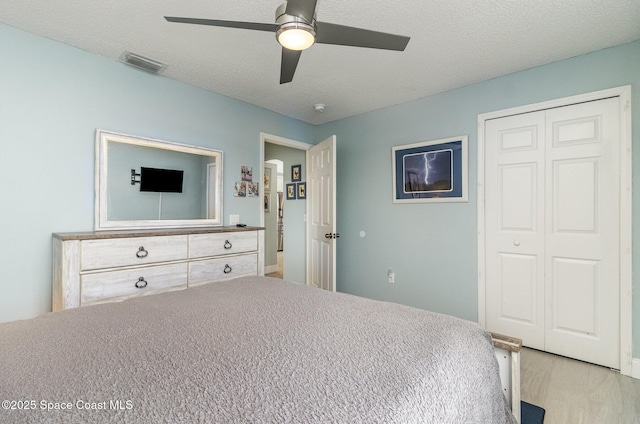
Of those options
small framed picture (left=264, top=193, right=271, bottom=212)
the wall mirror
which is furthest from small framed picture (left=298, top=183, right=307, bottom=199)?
the wall mirror

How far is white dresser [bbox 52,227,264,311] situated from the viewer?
192 centimetres

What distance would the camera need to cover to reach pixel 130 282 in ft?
7.01

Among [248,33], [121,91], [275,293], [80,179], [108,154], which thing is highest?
[248,33]

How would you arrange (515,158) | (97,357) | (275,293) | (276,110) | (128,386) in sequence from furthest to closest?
(276,110) → (515,158) → (275,293) → (97,357) → (128,386)

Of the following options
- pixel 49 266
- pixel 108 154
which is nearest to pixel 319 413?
pixel 49 266

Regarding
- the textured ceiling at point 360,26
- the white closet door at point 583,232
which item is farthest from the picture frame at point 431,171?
the white closet door at point 583,232

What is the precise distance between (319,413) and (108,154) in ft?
8.58

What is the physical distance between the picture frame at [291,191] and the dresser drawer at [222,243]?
1715 millimetres

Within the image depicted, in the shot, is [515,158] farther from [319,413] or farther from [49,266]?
[49,266]

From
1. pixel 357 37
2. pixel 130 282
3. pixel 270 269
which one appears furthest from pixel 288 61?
pixel 270 269

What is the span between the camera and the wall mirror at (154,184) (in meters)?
2.39

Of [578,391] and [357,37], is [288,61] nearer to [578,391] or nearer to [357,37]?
[357,37]

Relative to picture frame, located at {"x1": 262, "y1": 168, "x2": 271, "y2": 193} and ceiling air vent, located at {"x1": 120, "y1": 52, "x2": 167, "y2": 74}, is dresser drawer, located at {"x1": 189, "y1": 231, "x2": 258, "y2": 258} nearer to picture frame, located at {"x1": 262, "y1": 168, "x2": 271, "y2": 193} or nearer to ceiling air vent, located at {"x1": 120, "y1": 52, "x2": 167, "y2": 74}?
ceiling air vent, located at {"x1": 120, "y1": 52, "x2": 167, "y2": 74}

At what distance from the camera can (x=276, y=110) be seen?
3.65 metres
